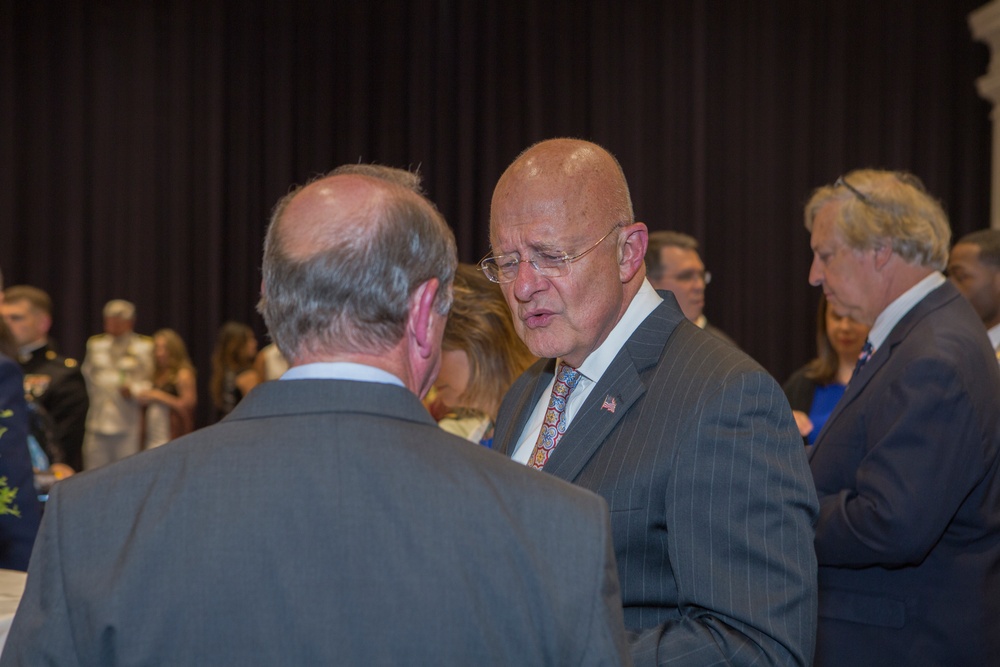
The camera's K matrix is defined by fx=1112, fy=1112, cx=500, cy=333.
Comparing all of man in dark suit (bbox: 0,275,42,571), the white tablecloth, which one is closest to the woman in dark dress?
man in dark suit (bbox: 0,275,42,571)

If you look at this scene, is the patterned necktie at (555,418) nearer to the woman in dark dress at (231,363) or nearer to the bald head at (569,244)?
the bald head at (569,244)

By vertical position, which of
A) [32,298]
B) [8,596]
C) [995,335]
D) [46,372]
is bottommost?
[46,372]

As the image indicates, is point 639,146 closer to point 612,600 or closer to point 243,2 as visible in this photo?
point 243,2

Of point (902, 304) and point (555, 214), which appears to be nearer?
point (555, 214)

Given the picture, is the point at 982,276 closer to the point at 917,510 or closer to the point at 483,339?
the point at 917,510

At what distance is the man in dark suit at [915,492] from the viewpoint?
87.5 inches

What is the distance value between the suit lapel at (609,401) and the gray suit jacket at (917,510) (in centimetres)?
74

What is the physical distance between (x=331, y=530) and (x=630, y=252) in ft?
3.01

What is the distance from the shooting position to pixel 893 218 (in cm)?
253

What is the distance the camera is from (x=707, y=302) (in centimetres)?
1020

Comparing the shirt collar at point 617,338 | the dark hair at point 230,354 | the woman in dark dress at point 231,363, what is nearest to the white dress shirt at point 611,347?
the shirt collar at point 617,338

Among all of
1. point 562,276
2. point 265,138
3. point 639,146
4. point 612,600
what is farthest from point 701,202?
point 612,600

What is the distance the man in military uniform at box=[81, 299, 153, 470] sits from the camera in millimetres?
8461

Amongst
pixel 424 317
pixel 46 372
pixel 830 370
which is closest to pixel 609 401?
pixel 424 317
